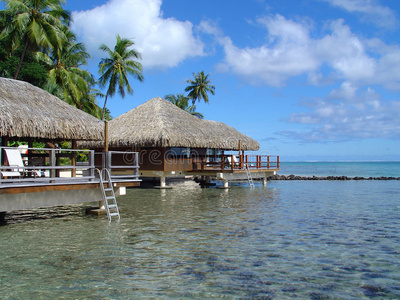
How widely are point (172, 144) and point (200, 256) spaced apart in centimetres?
1415

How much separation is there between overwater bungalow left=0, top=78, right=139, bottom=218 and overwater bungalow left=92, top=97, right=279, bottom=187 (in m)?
8.38

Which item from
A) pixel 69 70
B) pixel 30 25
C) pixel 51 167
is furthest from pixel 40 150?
pixel 69 70

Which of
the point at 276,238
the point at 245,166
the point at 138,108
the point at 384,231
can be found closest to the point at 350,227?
the point at 384,231

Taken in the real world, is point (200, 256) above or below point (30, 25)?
below

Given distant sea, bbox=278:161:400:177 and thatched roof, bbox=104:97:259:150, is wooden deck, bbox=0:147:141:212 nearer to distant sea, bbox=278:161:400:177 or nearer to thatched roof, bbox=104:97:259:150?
thatched roof, bbox=104:97:259:150

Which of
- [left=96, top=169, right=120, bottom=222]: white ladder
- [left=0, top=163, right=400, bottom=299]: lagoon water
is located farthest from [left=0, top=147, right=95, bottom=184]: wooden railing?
[left=0, top=163, right=400, bottom=299]: lagoon water

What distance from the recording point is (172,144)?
21.7 metres

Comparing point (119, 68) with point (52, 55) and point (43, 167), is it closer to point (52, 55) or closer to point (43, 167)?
point (52, 55)

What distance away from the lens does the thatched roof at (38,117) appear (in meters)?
11.4

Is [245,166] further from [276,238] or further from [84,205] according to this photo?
[276,238]

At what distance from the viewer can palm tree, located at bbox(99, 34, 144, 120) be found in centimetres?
3416

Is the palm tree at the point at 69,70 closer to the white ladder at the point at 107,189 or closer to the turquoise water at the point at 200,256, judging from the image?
the turquoise water at the point at 200,256

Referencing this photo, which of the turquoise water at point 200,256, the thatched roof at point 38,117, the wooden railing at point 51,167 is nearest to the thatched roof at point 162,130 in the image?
the wooden railing at point 51,167

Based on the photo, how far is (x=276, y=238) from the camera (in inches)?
370
